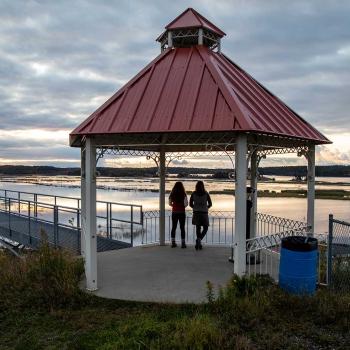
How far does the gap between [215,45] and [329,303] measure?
694cm

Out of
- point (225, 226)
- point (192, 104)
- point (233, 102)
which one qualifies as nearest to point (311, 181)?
point (233, 102)

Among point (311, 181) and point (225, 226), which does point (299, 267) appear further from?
point (225, 226)

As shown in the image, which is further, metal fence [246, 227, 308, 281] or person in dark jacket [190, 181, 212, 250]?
person in dark jacket [190, 181, 212, 250]

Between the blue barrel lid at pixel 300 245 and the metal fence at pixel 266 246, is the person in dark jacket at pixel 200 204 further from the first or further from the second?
the blue barrel lid at pixel 300 245

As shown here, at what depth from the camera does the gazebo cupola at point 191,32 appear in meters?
10.5

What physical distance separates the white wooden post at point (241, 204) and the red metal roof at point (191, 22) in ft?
13.2

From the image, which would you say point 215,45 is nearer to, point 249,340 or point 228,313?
point 228,313

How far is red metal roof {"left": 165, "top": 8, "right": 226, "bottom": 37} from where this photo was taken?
1050 cm

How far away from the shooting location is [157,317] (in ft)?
22.0

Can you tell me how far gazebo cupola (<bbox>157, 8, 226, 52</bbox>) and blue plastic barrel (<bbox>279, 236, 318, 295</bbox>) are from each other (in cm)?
558

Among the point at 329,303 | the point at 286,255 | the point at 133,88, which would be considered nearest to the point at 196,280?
the point at 286,255

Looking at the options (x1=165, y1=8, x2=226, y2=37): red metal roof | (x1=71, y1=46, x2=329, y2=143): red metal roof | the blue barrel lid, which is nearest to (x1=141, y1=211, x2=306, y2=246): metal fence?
the blue barrel lid

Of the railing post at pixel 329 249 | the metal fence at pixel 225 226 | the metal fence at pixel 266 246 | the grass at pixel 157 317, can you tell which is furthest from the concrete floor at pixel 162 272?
the railing post at pixel 329 249

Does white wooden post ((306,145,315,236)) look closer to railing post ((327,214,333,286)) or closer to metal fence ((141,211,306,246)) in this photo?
metal fence ((141,211,306,246))
